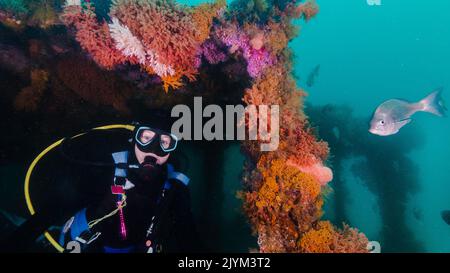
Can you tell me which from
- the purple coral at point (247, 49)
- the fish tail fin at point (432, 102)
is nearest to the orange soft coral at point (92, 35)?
the purple coral at point (247, 49)

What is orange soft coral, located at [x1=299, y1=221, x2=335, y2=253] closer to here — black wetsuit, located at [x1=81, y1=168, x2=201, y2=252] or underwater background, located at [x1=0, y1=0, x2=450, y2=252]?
underwater background, located at [x1=0, y1=0, x2=450, y2=252]

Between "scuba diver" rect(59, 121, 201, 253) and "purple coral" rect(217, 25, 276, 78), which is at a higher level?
"purple coral" rect(217, 25, 276, 78)

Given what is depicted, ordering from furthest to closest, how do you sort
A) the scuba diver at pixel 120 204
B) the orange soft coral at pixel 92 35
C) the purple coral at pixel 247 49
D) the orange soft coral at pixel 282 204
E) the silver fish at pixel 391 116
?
the silver fish at pixel 391 116, the purple coral at pixel 247 49, the orange soft coral at pixel 92 35, the scuba diver at pixel 120 204, the orange soft coral at pixel 282 204

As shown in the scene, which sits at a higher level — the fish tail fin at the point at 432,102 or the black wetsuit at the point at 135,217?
the fish tail fin at the point at 432,102

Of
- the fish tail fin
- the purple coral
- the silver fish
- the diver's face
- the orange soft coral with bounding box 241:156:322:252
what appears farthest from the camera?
the fish tail fin

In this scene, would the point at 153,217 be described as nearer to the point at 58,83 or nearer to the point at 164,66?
the point at 164,66

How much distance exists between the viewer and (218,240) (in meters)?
6.29

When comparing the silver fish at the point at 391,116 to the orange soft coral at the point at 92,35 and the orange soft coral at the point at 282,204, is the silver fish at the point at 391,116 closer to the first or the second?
the orange soft coral at the point at 282,204

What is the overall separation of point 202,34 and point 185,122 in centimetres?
206

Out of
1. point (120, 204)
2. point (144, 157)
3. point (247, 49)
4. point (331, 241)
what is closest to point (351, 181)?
point (331, 241)

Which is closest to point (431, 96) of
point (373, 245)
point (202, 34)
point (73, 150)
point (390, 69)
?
point (373, 245)

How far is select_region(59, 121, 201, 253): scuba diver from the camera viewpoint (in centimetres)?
386

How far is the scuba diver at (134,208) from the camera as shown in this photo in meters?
3.86

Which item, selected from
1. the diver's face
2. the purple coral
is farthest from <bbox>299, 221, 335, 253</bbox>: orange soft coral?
the purple coral
